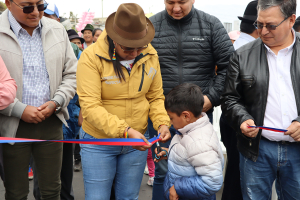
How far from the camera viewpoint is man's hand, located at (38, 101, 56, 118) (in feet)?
8.88

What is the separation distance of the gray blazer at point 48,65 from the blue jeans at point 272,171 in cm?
174

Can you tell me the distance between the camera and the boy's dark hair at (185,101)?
237 centimetres

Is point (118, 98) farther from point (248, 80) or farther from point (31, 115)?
point (248, 80)

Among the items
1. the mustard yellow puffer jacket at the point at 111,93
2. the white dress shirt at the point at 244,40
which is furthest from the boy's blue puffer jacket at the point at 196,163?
the white dress shirt at the point at 244,40

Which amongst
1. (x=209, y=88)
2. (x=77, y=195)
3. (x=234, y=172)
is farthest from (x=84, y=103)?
(x=77, y=195)

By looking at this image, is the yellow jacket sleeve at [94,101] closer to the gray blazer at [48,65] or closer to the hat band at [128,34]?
the hat band at [128,34]

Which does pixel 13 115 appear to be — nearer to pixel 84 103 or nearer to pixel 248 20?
pixel 84 103

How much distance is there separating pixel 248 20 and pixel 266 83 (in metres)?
1.69

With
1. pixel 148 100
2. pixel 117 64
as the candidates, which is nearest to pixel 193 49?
pixel 148 100

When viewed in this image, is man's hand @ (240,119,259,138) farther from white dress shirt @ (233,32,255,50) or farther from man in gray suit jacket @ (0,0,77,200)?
white dress shirt @ (233,32,255,50)

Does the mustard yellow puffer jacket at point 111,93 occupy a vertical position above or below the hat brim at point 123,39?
below

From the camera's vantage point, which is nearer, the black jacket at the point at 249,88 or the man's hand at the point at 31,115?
the black jacket at the point at 249,88

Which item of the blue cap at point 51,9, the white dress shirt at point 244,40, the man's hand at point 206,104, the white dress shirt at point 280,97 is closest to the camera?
the white dress shirt at point 280,97

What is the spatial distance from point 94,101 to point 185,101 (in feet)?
2.26
